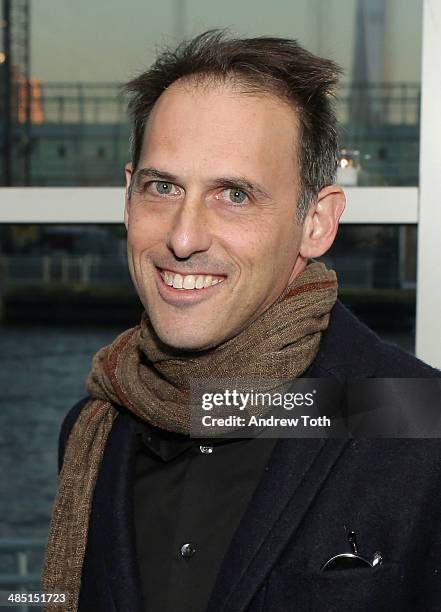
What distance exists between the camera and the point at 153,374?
179 centimetres

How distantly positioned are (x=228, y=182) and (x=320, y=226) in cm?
23

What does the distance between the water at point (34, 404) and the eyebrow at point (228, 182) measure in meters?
1.00

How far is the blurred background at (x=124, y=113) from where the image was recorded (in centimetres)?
226

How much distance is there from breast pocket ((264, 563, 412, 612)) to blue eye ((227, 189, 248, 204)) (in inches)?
21.9

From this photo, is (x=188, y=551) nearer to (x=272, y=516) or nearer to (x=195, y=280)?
(x=272, y=516)

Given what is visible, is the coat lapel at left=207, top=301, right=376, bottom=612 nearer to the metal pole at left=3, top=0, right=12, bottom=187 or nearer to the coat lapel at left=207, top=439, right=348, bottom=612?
the coat lapel at left=207, top=439, right=348, bottom=612

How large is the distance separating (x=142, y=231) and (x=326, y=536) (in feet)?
1.79

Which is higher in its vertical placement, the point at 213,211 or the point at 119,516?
the point at 213,211

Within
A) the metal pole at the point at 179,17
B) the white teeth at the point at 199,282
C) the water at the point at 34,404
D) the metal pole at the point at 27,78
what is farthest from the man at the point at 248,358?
the water at the point at 34,404

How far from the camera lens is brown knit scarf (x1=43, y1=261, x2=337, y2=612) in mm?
1603

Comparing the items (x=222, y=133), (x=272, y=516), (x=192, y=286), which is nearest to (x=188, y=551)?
(x=272, y=516)

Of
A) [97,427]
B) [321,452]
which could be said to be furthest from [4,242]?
[321,452]

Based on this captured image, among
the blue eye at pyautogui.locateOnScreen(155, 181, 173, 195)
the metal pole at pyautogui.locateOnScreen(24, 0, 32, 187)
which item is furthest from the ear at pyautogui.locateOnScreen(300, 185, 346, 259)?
the metal pole at pyautogui.locateOnScreen(24, 0, 32, 187)

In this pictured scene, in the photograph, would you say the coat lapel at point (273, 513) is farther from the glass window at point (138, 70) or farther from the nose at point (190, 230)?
the glass window at point (138, 70)
